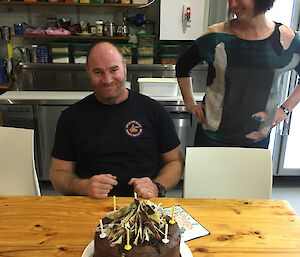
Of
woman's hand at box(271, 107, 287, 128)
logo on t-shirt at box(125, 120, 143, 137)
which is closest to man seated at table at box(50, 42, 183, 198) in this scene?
logo on t-shirt at box(125, 120, 143, 137)

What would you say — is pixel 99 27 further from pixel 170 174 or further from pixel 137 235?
pixel 137 235

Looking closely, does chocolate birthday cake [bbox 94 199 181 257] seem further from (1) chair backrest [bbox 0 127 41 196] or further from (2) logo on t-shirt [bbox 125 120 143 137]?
(1) chair backrest [bbox 0 127 41 196]

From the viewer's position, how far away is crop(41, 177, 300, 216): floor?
273 centimetres

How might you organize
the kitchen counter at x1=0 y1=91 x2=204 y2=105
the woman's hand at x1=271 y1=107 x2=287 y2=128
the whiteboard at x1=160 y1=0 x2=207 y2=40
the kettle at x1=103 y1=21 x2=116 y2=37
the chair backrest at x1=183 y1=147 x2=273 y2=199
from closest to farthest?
the chair backrest at x1=183 y1=147 x2=273 y2=199 → the woman's hand at x1=271 y1=107 x2=287 y2=128 → the kitchen counter at x1=0 y1=91 x2=204 y2=105 → the whiteboard at x1=160 y1=0 x2=207 y2=40 → the kettle at x1=103 y1=21 x2=116 y2=37

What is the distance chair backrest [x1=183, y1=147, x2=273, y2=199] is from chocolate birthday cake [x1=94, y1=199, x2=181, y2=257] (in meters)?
0.59

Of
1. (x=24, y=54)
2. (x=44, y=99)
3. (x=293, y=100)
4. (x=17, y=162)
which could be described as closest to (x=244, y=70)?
(x=293, y=100)

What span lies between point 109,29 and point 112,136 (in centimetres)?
195

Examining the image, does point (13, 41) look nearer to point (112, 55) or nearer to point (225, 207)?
point (112, 55)

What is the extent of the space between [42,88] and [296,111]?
2639mm

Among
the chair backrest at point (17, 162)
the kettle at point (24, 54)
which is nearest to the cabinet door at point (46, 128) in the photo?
the kettle at point (24, 54)

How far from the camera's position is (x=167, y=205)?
1.12 metres

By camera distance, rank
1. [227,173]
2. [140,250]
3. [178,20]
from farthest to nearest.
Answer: [178,20] < [227,173] < [140,250]

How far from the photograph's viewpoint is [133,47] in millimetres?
3275

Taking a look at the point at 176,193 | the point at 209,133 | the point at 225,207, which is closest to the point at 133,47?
the point at 176,193
